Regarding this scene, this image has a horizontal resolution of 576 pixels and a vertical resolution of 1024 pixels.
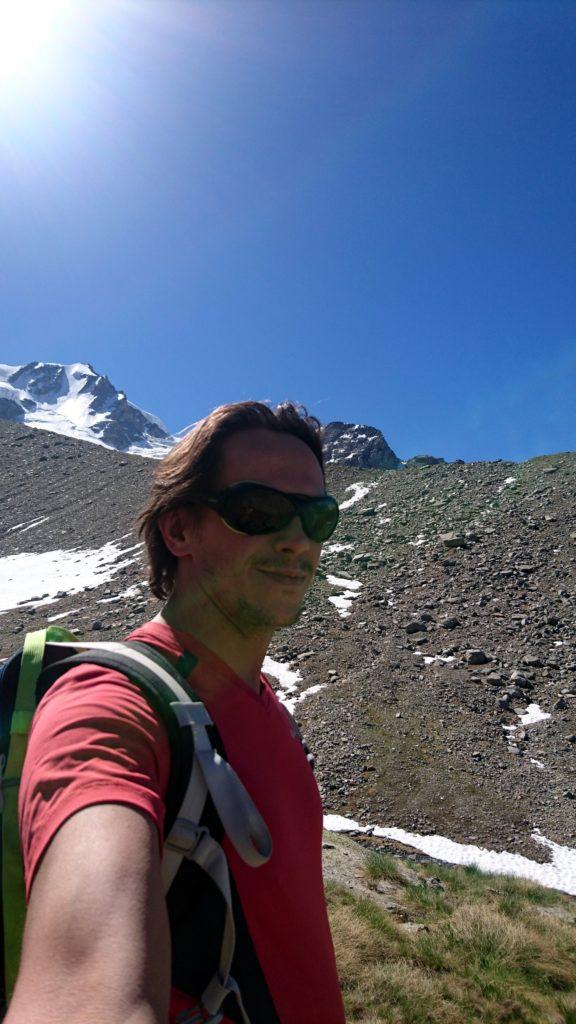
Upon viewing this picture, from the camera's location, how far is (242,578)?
2.37 metres

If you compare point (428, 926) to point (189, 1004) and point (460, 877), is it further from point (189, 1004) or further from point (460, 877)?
point (189, 1004)

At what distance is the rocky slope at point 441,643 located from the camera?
1069 centimetres

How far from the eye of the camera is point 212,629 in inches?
91.7

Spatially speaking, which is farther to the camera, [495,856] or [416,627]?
[416,627]

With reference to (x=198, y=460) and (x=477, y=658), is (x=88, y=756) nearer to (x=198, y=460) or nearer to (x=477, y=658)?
(x=198, y=460)

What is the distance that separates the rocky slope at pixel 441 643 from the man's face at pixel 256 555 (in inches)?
368

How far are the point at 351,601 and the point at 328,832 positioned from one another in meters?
11.5

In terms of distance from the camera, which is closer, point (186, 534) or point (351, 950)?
point (186, 534)

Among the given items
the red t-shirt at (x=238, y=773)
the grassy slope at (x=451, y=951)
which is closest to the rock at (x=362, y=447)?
the grassy slope at (x=451, y=951)

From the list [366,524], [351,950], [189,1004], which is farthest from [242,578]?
[366,524]

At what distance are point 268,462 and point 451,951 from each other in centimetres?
620

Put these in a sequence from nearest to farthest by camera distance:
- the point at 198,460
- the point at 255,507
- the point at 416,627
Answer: the point at 255,507 → the point at 198,460 → the point at 416,627

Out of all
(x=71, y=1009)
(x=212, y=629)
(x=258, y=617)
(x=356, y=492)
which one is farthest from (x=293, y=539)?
(x=356, y=492)

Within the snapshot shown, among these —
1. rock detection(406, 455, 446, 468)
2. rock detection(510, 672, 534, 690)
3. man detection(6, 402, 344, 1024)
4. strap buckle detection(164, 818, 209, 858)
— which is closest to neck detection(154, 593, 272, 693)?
man detection(6, 402, 344, 1024)
